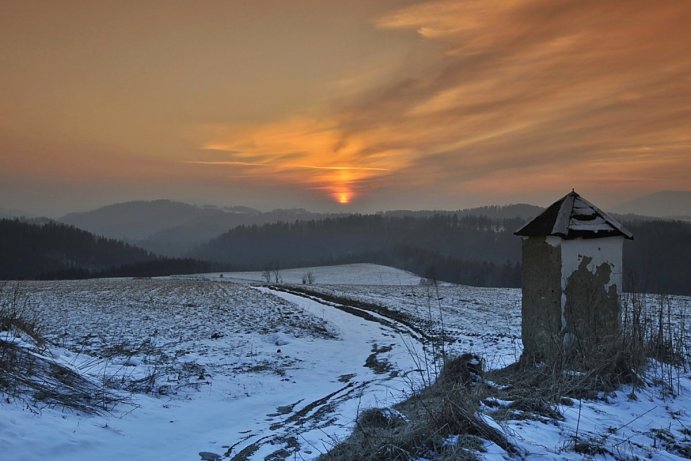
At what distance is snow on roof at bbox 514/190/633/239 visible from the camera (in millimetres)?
7289

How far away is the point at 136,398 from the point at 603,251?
838 cm

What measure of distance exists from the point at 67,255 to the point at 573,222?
136090 millimetres

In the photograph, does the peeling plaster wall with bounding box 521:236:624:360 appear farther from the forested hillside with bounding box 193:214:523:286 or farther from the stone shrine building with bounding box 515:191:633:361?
the forested hillside with bounding box 193:214:523:286

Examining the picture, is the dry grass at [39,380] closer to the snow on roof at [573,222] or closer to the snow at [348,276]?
the snow on roof at [573,222]

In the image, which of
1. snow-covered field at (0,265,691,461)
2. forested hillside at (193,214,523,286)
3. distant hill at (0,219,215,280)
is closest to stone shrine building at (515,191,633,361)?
snow-covered field at (0,265,691,461)

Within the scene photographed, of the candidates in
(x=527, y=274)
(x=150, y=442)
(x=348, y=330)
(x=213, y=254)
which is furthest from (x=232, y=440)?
(x=213, y=254)

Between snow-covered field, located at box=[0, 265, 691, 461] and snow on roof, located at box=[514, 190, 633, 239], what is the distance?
7.43 feet

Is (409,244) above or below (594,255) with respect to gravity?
below

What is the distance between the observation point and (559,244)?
725cm

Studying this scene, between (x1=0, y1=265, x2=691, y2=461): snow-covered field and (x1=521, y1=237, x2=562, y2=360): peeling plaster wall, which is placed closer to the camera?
(x1=0, y1=265, x2=691, y2=461): snow-covered field

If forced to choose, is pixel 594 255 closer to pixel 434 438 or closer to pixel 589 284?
pixel 589 284

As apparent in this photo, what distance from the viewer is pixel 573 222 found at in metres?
7.42

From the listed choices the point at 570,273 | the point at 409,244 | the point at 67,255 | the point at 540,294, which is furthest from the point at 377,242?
the point at 570,273

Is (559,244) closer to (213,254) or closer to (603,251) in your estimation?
(603,251)
